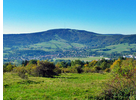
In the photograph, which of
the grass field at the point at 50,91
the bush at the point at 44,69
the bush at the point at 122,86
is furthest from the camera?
the bush at the point at 44,69

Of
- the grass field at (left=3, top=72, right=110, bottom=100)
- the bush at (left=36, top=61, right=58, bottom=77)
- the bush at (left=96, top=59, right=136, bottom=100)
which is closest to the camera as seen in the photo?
the bush at (left=96, top=59, right=136, bottom=100)

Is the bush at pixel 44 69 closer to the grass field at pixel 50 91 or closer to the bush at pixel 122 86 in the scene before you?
the grass field at pixel 50 91

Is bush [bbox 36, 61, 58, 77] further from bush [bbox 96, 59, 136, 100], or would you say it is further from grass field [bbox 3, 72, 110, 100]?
bush [bbox 96, 59, 136, 100]

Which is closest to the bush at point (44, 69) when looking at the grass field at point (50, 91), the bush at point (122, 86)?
the grass field at point (50, 91)

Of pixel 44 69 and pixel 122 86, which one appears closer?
Answer: pixel 122 86

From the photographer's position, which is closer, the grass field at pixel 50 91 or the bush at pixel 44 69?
the grass field at pixel 50 91

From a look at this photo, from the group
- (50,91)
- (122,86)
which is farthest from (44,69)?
(122,86)

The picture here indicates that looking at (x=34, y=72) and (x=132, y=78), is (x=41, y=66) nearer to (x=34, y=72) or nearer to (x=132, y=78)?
(x=34, y=72)

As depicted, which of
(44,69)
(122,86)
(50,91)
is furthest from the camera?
(44,69)

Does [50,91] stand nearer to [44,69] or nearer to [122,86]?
[122,86]

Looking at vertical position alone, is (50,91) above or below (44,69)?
below

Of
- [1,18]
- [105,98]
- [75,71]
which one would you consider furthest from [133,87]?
[75,71]

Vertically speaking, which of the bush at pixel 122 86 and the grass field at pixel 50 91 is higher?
the bush at pixel 122 86

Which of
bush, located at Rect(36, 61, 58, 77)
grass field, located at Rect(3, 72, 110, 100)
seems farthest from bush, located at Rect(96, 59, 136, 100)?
bush, located at Rect(36, 61, 58, 77)
